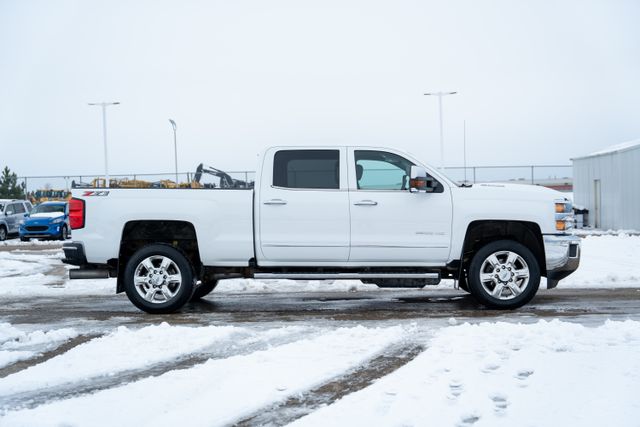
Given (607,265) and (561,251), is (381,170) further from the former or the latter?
(607,265)

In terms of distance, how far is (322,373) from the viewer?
498 cm

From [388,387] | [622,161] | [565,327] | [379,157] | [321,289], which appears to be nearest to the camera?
[388,387]

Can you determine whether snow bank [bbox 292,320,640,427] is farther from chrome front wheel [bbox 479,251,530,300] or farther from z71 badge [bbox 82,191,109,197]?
z71 badge [bbox 82,191,109,197]

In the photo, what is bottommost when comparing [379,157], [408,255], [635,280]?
[635,280]

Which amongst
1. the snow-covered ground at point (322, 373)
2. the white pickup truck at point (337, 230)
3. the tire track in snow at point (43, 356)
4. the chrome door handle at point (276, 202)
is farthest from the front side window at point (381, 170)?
the tire track in snow at point (43, 356)

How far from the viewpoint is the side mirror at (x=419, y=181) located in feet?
25.3

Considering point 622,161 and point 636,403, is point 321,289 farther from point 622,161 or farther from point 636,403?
point 622,161

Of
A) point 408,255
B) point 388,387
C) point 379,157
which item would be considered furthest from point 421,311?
point 388,387

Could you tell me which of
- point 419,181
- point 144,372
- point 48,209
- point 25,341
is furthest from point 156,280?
point 48,209

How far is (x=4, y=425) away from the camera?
3898 mm

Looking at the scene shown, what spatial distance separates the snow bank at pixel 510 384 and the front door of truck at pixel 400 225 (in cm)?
186

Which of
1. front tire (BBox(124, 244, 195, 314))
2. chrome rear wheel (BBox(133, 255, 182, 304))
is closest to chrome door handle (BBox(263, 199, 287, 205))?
front tire (BBox(124, 244, 195, 314))

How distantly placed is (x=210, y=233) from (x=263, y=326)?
151cm

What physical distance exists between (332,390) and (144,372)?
1.58 m
